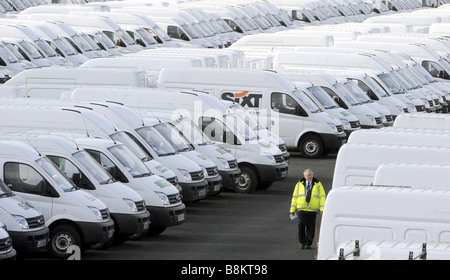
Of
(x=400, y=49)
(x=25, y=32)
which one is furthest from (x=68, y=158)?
(x=400, y=49)

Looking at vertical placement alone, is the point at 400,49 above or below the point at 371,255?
below

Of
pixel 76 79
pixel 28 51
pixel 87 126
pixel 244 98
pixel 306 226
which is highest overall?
pixel 87 126

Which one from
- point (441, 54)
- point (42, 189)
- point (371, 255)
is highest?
point (371, 255)

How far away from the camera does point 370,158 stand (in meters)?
20.0

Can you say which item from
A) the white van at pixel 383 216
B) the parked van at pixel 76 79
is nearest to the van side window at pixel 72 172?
the white van at pixel 383 216

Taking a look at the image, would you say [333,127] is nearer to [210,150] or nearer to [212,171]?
[210,150]

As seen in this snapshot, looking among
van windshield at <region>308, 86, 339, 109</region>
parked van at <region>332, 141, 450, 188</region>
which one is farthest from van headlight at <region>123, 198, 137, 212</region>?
van windshield at <region>308, 86, 339, 109</region>

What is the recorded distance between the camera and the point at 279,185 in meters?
28.9

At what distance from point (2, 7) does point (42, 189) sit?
3994 cm

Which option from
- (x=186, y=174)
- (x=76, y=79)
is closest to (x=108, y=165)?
(x=186, y=174)

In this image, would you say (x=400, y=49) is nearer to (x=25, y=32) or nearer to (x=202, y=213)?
(x=25, y=32)

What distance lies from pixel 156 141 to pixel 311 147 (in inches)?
341

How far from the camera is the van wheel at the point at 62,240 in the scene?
65.5 feet

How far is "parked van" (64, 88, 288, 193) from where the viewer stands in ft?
90.3
